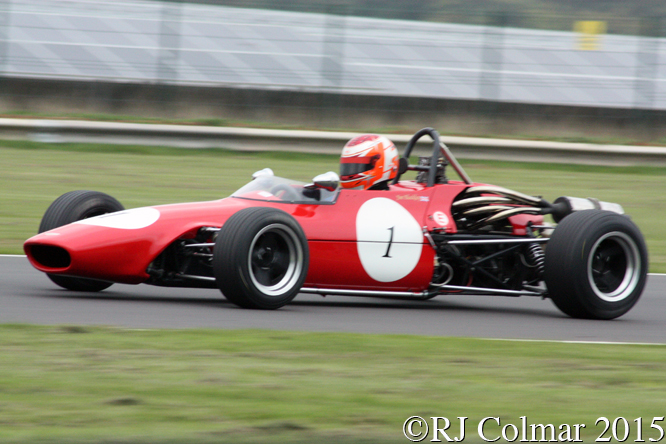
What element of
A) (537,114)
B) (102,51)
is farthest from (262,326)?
(537,114)

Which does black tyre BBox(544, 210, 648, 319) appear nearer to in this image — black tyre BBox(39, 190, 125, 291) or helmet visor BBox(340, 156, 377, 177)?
helmet visor BBox(340, 156, 377, 177)

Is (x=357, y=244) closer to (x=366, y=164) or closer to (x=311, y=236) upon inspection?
(x=311, y=236)

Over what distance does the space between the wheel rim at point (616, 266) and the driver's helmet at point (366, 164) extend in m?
1.64

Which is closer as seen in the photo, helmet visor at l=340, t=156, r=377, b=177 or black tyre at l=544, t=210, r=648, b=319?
black tyre at l=544, t=210, r=648, b=319

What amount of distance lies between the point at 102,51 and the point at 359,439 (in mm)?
12586

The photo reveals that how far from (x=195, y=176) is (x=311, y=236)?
7.06 m

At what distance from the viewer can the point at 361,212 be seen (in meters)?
6.76

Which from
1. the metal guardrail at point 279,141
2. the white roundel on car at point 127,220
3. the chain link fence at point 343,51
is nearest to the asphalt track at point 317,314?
the white roundel on car at point 127,220

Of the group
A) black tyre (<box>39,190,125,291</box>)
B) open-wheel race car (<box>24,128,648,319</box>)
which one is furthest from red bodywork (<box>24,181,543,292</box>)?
black tyre (<box>39,190,125,291</box>)

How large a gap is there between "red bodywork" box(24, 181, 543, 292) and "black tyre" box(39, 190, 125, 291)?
1.48ft

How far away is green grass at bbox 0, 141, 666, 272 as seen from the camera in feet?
39.3

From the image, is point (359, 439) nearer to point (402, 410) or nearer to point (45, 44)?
point (402, 410)

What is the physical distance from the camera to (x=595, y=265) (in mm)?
6812

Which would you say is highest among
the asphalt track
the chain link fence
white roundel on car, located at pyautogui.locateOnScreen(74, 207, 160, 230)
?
the chain link fence
